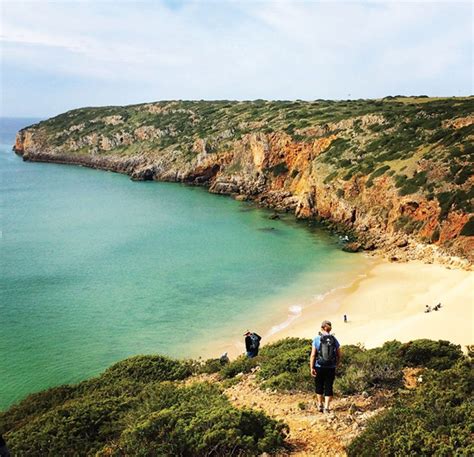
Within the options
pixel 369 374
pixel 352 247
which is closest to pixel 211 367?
pixel 369 374

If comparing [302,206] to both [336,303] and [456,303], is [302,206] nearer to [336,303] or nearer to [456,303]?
[336,303]

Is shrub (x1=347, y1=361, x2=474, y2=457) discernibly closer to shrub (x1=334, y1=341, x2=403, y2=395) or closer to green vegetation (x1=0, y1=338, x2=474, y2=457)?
green vegetation (x1=0, y1=338, x2=474, y2=457)

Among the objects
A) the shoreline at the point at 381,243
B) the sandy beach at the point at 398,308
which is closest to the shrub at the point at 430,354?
the sandy beach at the point at 398,308

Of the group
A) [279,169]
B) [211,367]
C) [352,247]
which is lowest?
[211,367]

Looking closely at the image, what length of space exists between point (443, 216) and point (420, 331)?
1927cm

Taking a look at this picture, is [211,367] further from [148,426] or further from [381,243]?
[381,243]

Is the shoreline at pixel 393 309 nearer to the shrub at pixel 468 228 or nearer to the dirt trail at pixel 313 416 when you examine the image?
the shrub at pixel 468 228

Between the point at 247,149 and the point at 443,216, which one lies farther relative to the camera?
the point at 247,149

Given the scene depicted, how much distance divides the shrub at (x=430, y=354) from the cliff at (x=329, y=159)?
20.5 meters

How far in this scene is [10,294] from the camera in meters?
27.5

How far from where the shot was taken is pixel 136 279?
30.9 metres

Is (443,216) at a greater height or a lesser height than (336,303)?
greater

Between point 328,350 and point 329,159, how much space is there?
47.1m

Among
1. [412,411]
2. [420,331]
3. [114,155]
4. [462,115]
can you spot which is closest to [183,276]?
[420,331]
